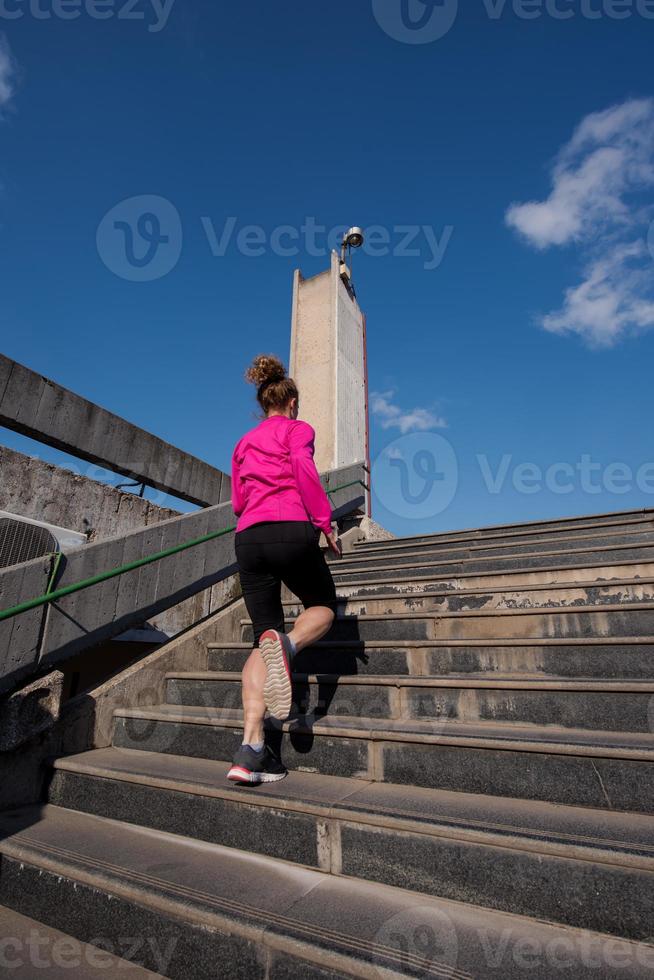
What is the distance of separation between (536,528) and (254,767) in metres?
4.38

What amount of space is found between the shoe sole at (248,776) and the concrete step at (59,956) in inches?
21.9

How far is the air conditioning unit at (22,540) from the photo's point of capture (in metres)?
3.36

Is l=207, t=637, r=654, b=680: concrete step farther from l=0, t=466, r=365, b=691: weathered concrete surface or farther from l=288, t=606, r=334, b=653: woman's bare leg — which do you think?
l=0, t=466, r=365, b=691: weathered concrete surface

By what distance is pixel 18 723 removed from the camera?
239 centimetres

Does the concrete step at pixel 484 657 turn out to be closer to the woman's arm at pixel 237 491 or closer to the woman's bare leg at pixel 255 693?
the woman's bare leg at pixel 255 693

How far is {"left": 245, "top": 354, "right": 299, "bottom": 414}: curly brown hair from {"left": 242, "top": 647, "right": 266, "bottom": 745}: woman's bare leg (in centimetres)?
134

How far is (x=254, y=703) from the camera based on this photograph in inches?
82.4

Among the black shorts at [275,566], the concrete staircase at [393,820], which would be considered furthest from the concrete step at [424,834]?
the black shorts at [275,566]

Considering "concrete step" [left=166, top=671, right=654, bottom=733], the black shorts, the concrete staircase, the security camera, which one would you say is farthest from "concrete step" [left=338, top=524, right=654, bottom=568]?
the security camera

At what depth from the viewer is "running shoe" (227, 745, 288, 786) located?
1985 mm

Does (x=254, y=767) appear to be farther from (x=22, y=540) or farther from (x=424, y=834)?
(x=22, y=540)

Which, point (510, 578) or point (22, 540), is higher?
point (22, 540)
